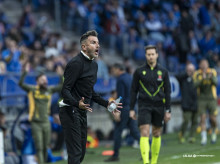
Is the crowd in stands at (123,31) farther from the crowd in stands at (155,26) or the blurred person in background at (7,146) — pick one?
the blurred person in background at (7,146)

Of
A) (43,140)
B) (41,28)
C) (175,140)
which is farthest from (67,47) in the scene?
(43,140)

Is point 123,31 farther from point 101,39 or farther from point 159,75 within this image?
point 159,75

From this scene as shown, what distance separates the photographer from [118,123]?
12742mm

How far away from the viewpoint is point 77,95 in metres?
8.09

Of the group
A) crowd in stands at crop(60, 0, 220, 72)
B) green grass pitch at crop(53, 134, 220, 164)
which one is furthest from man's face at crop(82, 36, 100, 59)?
crowd in stands at crop(60, 0, 220, 72)

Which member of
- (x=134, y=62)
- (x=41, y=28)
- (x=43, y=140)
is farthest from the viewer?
(x=134, y=62)

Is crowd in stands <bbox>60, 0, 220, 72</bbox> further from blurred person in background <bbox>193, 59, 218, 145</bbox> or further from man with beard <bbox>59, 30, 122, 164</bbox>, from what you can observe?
man with beard <bbox>59, 30, 122, 164</bbox>

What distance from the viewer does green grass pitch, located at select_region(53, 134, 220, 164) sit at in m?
11.4

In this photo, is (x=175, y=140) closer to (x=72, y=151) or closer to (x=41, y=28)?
(x=41, y=28)

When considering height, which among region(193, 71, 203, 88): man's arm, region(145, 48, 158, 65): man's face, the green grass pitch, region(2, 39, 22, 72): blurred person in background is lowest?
the green grass pitch

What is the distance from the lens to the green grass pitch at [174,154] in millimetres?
11450

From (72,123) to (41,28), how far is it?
1333 centimetres

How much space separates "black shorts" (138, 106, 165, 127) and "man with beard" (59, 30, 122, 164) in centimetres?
211

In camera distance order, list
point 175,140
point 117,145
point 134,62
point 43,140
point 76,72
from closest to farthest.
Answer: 1. point 76,72
2. point 117,145
3. point 43,140
4. point 175,140
5. point 134,62
